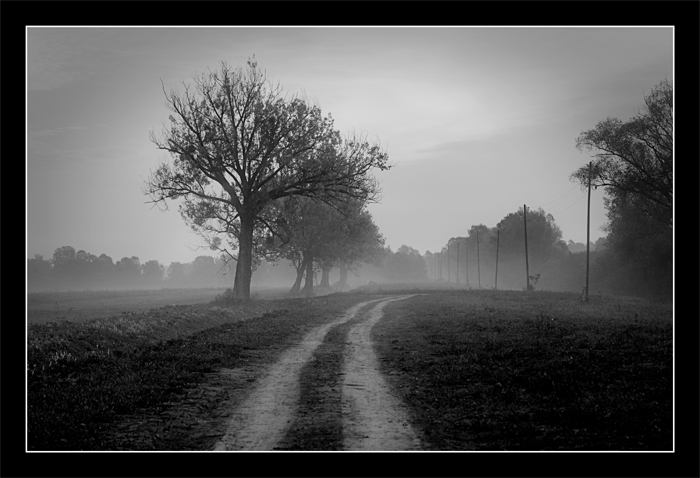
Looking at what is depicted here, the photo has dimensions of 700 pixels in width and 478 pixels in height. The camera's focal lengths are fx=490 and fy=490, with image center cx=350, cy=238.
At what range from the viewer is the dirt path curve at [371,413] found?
812 cm

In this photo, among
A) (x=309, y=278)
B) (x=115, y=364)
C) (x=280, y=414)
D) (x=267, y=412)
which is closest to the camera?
(x=280, y=414)

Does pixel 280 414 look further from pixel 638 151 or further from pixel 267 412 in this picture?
pixel 638 151

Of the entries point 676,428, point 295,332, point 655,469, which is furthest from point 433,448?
point 295,332

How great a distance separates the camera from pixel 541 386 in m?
11.5

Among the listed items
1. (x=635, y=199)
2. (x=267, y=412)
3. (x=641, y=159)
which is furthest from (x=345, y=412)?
(x=635, y=199)

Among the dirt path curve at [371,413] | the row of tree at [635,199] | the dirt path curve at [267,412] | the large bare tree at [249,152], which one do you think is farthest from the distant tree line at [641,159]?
the dirt path curve at [267,412]

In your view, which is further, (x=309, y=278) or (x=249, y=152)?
(x=309, y=278)

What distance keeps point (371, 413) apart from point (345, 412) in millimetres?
522

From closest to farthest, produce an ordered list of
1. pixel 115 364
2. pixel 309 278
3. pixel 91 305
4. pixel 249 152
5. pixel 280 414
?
pixel 280 414 → pixel 115 364 → pixel 249 152 → pixel 91 305 → pixel 309 278

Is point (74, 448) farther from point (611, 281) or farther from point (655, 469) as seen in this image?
point (611, 281)

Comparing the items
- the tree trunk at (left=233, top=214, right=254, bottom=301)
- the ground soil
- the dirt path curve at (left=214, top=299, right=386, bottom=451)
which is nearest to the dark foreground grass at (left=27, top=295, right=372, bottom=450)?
the ground soil

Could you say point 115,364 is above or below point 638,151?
below

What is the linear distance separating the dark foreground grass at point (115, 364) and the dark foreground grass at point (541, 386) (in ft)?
17.7

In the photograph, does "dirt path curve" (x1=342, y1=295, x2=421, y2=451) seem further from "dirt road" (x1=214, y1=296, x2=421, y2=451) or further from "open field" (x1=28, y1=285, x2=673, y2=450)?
"open field" (x1=28, y1=285, x2=673, y2=450)
